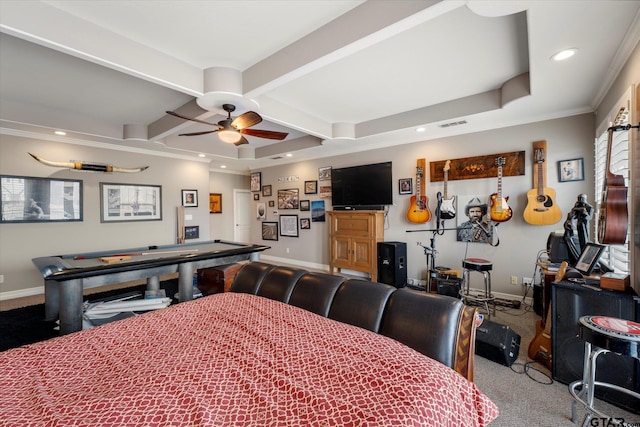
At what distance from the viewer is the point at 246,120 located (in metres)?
2.88

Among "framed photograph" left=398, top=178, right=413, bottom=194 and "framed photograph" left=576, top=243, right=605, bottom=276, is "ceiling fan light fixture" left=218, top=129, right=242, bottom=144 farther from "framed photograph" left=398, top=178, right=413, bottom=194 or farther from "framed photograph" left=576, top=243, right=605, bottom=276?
"framed photograph" left=576, top=243, right=605, bottom=276

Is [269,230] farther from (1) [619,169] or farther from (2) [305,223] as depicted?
(1) [619,169]

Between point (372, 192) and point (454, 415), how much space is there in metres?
4.27

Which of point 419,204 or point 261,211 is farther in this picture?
point 261,211

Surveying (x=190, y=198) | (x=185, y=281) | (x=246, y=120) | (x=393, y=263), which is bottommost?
(x=393, y=263)

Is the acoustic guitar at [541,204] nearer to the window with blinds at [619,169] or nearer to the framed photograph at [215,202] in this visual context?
the window with blinds at [619,169]

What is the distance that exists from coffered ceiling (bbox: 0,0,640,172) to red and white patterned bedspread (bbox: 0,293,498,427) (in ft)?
6.47

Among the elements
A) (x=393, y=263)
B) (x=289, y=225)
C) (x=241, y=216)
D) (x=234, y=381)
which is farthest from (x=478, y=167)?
(x=241, y=216)

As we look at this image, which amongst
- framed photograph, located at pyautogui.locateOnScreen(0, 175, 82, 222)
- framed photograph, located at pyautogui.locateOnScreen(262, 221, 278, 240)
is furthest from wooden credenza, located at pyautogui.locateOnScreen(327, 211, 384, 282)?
framed photograph, located at pyautogui.locateOnScreen(0, 175, 82, 222)

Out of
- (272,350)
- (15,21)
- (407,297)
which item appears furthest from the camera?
(15,21)

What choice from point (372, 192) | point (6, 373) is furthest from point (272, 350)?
point (372, 192)

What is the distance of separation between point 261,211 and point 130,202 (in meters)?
2.82

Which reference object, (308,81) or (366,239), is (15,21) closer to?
(308,81)

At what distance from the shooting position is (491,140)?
393cm
